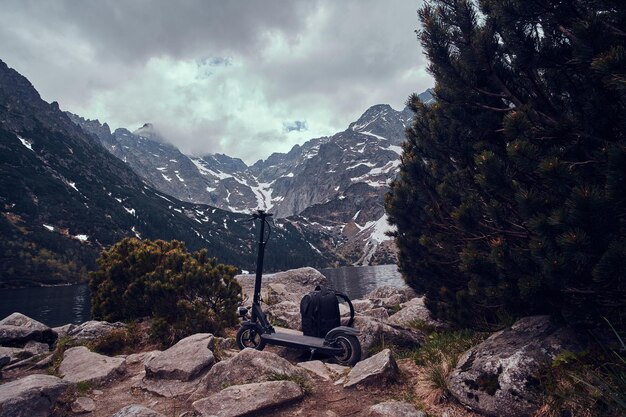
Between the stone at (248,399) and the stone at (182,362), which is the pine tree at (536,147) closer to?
the stone at (248,399)

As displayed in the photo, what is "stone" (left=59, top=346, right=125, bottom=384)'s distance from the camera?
8879 mm

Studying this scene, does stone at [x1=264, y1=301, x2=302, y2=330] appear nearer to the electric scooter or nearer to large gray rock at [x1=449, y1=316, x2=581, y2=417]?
the electric scooter

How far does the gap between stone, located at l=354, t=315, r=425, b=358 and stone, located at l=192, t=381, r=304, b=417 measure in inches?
139

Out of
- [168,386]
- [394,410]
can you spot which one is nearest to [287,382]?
[394,410]

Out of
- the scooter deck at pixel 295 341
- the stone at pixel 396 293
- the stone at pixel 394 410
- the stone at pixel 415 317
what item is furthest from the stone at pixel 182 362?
the stone at pixel 396 293

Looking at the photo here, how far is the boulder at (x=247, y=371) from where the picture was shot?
297 inches

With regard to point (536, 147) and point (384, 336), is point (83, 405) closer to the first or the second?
point (384, 336)

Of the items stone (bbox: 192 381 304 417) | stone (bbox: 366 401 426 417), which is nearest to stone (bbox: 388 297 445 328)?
stone (bbox: 366 401 426 417)

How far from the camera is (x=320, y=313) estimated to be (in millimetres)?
10273

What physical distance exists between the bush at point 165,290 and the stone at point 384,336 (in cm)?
663

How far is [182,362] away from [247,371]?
2.23 m

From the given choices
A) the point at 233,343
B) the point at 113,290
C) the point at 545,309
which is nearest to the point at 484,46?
the point at 545,309

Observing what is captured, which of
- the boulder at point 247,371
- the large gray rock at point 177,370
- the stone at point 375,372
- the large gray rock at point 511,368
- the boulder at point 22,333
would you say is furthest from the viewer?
the boulder at point 22,333

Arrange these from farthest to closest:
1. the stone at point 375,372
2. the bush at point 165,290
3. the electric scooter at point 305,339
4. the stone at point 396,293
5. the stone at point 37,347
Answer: the stone at point 396,293 → the bush at point 165,290 → the stone at point 37,347 → the electric scooter at point 305,339 → the stone at point 375,372
